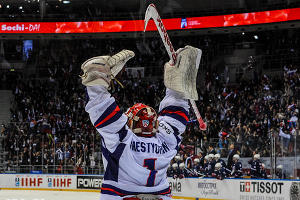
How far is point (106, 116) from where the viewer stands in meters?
2.75

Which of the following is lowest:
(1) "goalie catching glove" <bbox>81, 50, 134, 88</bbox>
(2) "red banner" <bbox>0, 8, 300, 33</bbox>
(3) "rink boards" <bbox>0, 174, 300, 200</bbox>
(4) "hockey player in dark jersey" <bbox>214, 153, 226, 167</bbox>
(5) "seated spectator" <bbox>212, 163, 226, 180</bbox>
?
(3) "rink boards" <bbox>0, 174, 300, 200</bbox>

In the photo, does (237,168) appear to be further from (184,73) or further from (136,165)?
(136,165)

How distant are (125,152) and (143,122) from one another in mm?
278

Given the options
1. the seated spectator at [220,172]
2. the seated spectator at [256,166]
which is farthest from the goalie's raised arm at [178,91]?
the seated spectator at [220,172]

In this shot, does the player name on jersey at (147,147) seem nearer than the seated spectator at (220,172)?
Yes

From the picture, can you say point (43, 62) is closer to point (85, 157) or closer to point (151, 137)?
point (85, 157)

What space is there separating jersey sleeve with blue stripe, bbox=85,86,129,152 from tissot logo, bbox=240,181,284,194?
9.88 meters

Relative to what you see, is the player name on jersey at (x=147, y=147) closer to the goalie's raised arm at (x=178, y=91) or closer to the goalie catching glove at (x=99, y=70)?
the goalie's raised arm at (x=178, y=91)

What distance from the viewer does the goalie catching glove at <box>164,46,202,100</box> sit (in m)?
3.24

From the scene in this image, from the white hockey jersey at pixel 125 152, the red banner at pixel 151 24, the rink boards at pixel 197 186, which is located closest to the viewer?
the white hockey jersey at pixel 125 152

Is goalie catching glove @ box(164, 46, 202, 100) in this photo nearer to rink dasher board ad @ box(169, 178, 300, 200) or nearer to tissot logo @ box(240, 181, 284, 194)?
rink dasher board ad @ box(169, 178, 300, 200)

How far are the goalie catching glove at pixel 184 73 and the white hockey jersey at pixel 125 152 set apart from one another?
11.3 inches

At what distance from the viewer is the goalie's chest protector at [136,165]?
9.80 ft

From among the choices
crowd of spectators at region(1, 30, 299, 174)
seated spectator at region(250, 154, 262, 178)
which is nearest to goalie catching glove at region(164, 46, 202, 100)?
crowd of spectators at region(1, 30, 299, 174)
